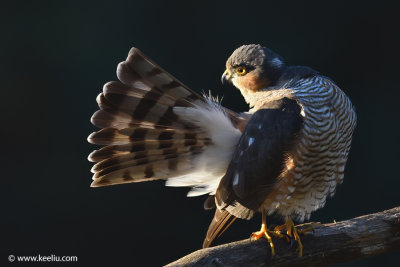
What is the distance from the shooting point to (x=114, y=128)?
2.71m

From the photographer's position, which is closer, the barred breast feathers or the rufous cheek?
the barred breast feathers

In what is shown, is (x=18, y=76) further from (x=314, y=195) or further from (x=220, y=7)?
(x=314, y=195)

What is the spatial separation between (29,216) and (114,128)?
2.33 meters

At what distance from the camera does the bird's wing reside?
2600 mm

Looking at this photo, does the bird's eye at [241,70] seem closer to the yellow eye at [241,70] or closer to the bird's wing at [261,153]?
the yellow eye at [241,70]

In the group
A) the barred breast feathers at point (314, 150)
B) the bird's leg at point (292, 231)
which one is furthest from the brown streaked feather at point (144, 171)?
the bird's leg at point (292, 231)

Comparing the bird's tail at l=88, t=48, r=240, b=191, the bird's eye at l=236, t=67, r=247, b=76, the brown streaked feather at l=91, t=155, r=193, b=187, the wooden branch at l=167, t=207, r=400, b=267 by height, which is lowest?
the wooden branch at l=167, t=207, r=400, b=267

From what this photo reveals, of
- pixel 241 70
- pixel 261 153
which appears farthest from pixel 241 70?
pixel 261 153

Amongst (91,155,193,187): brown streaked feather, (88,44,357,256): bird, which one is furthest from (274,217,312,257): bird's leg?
(91,155,193,187): brown streaked feather

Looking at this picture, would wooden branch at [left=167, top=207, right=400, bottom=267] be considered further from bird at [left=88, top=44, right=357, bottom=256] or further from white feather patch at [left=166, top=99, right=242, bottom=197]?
white feather patch at [left=166, top=99, right=242, bottom=197]

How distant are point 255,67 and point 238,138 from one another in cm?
43

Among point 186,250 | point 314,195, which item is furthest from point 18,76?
point 314,195

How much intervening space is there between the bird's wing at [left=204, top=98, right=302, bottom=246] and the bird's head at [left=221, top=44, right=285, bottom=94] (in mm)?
277

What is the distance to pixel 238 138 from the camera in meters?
2.84
